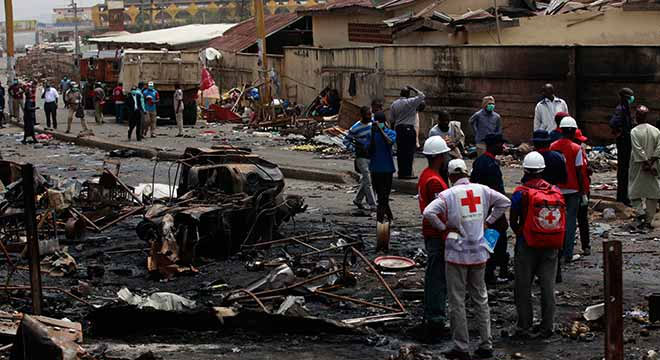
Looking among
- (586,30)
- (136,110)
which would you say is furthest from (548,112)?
(136,110)

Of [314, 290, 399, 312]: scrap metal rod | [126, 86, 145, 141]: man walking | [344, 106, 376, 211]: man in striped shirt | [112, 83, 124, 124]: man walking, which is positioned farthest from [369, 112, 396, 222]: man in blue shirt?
[112, 83, 124, 124]: man walking

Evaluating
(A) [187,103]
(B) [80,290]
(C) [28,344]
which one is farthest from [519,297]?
(A) [187,103]

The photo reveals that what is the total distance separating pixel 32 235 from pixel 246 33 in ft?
133

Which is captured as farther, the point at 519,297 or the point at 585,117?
the point at 585,117

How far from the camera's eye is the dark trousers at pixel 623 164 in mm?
14577

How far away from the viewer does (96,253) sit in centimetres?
1325

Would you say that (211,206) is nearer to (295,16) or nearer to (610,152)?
(610,152)

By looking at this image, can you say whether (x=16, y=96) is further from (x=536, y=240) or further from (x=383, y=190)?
(x=536, y=240)

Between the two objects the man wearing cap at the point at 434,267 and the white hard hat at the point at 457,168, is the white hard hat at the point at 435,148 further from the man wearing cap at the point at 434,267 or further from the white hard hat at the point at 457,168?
the white hard hat at the point at 457,168

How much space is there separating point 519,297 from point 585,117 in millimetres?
12350

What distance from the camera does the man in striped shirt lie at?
585 inches

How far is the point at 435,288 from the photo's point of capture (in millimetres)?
9039

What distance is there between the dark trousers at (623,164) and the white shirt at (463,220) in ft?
22.0

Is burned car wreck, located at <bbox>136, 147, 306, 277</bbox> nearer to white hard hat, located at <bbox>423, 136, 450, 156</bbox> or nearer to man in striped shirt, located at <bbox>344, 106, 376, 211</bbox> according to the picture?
man in striped shirt, located at <bbox>344, 106, 376, 211</bbox>
